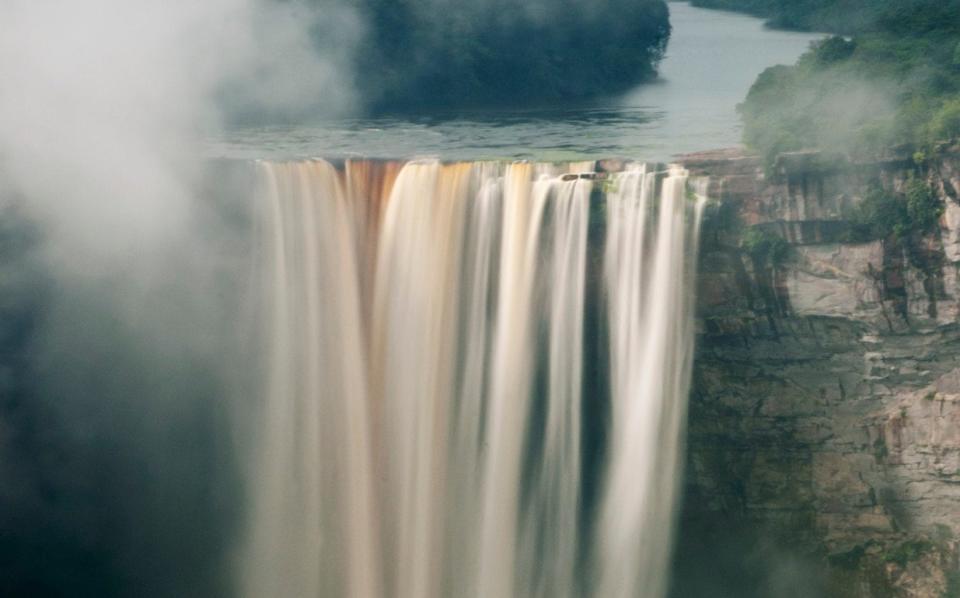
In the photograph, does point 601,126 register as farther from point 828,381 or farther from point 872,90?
point 828,381

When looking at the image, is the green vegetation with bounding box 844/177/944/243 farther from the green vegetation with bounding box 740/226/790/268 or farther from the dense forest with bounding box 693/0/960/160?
the green vegetation with bounding box 740/226/790/268

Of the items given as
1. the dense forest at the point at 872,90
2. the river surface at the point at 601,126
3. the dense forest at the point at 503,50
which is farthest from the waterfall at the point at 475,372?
the dense forest at the point at 503,50

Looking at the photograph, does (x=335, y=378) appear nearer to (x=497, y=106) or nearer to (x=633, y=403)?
Result: (x=633, y=403)

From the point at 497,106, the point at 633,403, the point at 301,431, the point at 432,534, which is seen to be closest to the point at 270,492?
the point at 301,431

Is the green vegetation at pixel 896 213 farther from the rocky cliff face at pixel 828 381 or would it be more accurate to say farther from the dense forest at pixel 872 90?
the dense forest at pixel 872 90

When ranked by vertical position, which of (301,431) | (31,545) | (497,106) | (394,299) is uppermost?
(497,106)

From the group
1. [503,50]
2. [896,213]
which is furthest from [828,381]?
[503,50]
